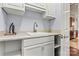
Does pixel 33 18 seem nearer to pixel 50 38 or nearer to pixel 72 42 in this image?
pixel 50 38

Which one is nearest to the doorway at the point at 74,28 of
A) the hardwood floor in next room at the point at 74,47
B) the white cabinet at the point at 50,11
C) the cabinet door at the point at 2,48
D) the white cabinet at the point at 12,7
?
the hardwood floor in next room at the point at 74,47

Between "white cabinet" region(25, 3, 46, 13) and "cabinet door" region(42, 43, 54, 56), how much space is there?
0.57 meters

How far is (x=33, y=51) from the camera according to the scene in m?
1.13

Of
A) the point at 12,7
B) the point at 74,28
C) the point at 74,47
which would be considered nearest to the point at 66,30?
the point at 74,28

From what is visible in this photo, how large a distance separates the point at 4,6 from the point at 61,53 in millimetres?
1001

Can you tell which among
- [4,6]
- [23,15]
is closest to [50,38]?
[23,15]

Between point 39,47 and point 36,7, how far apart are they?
0.61 metres

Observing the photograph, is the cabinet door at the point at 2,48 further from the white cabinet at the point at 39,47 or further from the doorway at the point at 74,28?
the doorway at the point at 74,28

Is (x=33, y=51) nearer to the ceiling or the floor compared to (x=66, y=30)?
nearer to the floor

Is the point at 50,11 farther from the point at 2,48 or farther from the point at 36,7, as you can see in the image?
the point at 2,48

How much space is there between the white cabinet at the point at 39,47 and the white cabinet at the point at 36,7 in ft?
1.55

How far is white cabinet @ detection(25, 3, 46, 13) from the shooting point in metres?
1.35

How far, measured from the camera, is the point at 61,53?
1413mm

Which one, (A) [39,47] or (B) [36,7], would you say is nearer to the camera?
(A) [39,47]
